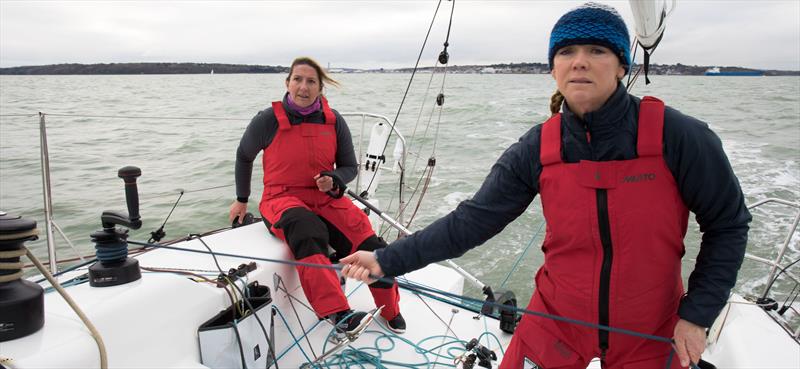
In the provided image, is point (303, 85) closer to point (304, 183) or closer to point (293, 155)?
point (293, 155)

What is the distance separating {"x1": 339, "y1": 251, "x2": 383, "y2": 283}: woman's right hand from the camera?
4.42ft

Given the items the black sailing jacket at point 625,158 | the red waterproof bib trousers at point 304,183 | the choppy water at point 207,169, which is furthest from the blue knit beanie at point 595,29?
the choppy water at point 207,169

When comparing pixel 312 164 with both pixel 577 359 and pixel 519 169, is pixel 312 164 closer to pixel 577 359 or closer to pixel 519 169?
pixel 519 169

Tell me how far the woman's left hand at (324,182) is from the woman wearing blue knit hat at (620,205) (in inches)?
51.5

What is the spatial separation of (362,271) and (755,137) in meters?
13.0

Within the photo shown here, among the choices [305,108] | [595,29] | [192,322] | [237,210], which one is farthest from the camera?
[237,210]

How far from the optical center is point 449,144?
10.7 metres

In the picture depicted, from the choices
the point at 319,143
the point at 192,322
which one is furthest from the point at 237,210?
the point at 192,322

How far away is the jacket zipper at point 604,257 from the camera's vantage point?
1177 millimetres

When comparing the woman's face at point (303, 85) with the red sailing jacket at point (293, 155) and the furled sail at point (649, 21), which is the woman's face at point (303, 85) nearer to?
the red sailing jacket at point (293, 155)

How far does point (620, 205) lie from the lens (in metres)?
1.17

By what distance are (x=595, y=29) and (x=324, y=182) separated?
160cm

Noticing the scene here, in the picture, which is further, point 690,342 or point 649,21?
point 649,21

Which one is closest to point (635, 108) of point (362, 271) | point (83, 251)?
point (362, 271)
